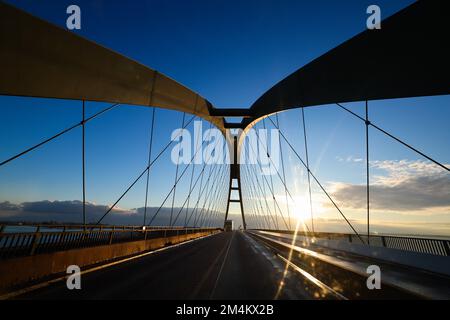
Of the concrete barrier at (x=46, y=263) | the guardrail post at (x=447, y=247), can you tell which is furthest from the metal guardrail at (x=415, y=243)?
the concrete barrier at (x=46, y=263)

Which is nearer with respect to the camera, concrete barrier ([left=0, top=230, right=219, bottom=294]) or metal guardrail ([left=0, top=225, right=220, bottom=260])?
concrete barrier ([left=0, top=230, right=219, bottom=294])

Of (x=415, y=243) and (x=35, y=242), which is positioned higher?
(x=35, y=242)

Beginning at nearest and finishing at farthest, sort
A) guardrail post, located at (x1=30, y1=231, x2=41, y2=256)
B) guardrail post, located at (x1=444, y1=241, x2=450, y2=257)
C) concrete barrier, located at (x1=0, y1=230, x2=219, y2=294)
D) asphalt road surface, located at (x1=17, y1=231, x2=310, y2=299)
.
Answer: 1. asphalt road surface, located at (x1=17, y1=231, x2=310, y2=299)
2. concrete barrier, located at (x1=0, y1=230, x2=219, y2=294)
3. guardrail post, located at (x1=30, y1=231, x2=41, y2=256)
4. guardrail post, located at (x1=444, y1=241, x2=450, y2=257)

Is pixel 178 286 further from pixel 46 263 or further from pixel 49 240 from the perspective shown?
pixel 49 240

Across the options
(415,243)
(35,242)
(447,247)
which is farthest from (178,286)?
(415,243)

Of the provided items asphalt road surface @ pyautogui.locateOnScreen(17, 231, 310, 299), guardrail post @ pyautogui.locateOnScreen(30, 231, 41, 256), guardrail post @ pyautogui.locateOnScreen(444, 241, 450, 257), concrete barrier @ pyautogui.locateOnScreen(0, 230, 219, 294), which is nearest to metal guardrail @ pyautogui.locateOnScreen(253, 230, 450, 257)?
guardrail post @ pyautogui.locateOnScreen(444, 241, 450, 257)

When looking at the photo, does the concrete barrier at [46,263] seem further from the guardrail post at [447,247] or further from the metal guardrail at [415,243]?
the guardrail post at [447,247]

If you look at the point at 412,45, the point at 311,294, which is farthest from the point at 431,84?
the point at 311,294

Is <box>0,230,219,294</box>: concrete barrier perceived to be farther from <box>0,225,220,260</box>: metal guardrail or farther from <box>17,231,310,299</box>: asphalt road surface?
<box>17,231,310,299</box>: asphalt road surface

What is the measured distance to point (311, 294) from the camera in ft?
15.2

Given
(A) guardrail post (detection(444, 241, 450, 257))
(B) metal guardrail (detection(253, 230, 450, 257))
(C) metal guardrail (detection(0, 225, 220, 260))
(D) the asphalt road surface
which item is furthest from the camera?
(B) metal guardrail (detection(253, 230, 450, 257))

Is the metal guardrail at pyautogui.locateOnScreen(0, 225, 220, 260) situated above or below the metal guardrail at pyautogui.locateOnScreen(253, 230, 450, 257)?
above

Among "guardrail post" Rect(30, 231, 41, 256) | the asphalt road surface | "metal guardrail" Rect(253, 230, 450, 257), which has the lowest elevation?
"metal guardrail" Rect(253, 230, 450, 257)

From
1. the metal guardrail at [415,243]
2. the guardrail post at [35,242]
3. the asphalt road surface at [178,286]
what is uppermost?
the guardrail post at [35,242]
